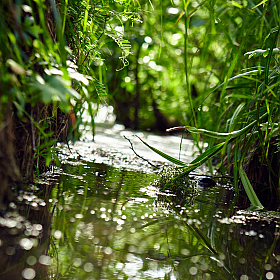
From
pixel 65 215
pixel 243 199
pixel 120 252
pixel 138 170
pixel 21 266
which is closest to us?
pixel 21 266

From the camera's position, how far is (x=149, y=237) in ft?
2.36

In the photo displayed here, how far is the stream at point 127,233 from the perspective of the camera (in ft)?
1.85

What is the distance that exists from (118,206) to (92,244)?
0.25 metres

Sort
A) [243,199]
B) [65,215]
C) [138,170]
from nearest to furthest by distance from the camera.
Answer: [65,215] → [243,199] → [138,170]

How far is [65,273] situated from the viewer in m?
0.53

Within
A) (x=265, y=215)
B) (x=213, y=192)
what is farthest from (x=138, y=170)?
(x=265, y=215)

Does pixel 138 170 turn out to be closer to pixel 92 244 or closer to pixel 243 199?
pixel 243 199

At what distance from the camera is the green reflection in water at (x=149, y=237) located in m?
0.58

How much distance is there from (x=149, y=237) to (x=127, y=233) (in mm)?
45

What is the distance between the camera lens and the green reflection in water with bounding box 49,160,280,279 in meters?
0.58

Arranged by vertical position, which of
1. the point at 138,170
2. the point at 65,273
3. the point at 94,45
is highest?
the point at 94,45

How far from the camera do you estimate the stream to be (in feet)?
1.85

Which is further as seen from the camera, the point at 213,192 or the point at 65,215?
the point at 213,192

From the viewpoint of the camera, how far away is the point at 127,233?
72 centimetres
